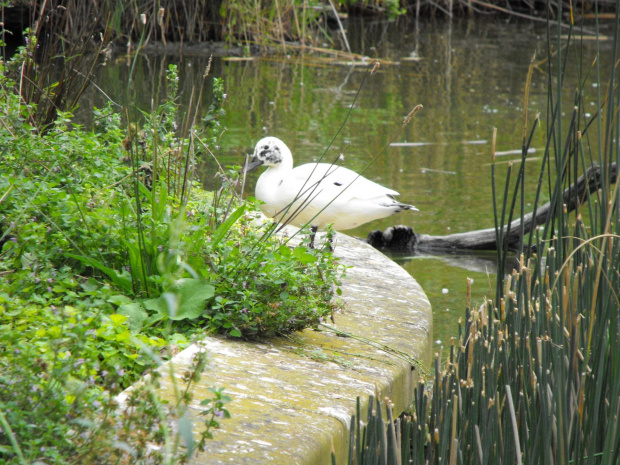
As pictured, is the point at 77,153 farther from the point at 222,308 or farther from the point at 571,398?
the point at 571,398

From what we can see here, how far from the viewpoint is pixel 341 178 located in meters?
3.85

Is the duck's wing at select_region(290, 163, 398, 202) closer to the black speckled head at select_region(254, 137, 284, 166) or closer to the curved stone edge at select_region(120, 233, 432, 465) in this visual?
the black speckled head at select_region(254, 137, 284, 166)

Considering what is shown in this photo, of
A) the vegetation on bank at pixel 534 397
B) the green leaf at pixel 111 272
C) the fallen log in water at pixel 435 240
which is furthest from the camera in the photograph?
the fallen log in water at pixel 435 240

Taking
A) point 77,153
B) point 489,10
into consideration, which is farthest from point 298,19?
point 77,153

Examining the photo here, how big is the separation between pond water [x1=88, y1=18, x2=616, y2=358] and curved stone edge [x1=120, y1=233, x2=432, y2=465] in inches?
25.6


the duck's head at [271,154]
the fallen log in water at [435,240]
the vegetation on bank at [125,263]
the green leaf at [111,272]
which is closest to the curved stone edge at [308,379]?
the vegetation on bank at [125,263]

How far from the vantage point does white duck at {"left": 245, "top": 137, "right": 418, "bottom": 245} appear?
3.80 metres

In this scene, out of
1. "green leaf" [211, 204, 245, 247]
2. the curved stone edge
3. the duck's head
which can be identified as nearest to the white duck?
the duck's head

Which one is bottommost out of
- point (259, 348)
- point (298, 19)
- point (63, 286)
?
point (259, 348)

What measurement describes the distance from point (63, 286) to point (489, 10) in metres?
18.0

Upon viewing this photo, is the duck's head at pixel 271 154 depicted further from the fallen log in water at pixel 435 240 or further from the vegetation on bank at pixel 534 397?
the vegetation on bank at pixel 534 397

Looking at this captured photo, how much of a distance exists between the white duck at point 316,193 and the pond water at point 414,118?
15.9 inches

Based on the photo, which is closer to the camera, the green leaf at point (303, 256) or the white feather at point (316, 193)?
the green leaf at point (303, 256)

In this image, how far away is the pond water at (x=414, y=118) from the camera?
223 inches
